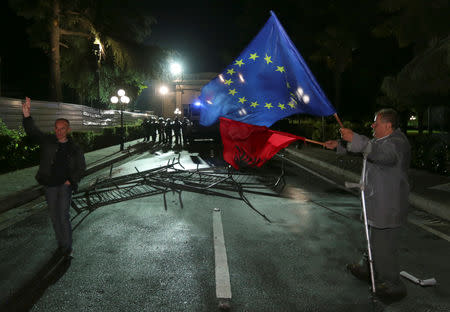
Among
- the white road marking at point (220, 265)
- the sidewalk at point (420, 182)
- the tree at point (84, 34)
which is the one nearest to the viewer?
the white road marking at point (220, 265)

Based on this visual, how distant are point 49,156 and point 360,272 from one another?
388 cm

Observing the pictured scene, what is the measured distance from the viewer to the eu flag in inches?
190

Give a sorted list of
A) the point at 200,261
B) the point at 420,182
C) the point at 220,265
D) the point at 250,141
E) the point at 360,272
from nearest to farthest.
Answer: the point at 360,272 < the point at 220,265 < the point at 200,261 < the point at 250,141 < the point at 420,182

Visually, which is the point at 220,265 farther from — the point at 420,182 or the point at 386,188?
the point at 420,182

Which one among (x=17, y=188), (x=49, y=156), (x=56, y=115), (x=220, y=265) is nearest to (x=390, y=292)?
(x=220, y=265)

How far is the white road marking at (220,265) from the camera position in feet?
12.8

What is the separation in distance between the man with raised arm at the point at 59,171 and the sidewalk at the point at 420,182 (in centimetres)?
410

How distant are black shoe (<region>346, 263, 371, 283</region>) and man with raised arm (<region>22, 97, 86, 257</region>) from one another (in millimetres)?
3438

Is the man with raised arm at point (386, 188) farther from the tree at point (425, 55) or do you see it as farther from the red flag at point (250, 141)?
the tree at point (425, 55)

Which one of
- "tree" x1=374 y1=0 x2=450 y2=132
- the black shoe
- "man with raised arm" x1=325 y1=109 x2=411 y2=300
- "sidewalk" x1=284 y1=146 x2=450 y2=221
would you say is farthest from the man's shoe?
"tree" x1=374 y1=0 x2=450 y2=132

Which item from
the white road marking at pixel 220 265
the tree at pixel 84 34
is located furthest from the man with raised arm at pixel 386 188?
the tree at pixel 84 34

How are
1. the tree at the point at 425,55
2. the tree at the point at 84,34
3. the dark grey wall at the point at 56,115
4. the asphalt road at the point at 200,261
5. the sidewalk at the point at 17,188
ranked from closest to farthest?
the asphalt road at the point at 200,261, the sidewalk at the point at 17,188, the tree at the point at 425,55, the dark grey wall at the point at 56,115, the tree at the point at 84,34

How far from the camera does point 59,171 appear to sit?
15.9 ft

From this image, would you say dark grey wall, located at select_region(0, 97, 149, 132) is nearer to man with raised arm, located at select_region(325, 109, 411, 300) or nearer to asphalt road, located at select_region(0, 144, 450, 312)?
asphalt road, located at select_region(0, 144, 450, 312)
